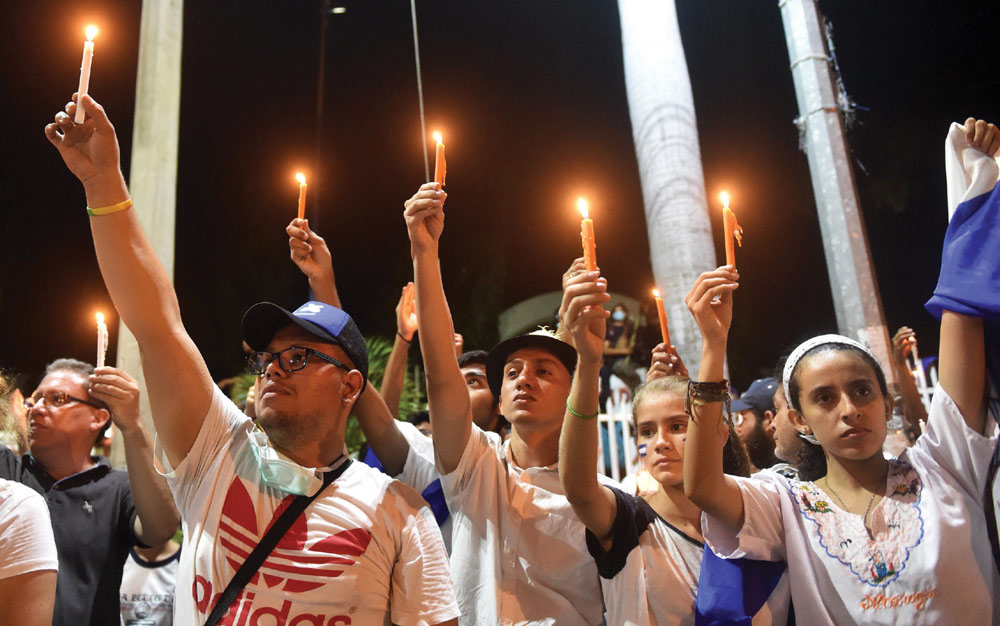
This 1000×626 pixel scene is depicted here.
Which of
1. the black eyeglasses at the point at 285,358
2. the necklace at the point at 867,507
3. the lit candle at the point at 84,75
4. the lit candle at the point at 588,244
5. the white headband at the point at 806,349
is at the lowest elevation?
the necklace at the point at 867,507

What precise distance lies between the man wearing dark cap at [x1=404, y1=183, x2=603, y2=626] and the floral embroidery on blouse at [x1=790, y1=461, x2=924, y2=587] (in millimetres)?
827

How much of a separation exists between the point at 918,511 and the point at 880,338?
2.72 metres

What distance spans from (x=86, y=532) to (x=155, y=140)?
13.2 feet

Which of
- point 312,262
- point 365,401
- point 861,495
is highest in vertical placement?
point 312,262

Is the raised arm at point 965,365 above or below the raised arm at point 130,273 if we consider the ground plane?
below

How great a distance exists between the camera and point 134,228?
7.34ft

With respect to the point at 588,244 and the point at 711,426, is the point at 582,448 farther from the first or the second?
the point at 588,244

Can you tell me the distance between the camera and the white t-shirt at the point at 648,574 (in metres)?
2.57

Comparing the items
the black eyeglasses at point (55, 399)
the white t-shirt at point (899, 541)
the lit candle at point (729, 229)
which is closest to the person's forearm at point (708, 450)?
the white t-shirt at point (899, 541)

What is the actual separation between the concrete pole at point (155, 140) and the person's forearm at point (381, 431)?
124 inches

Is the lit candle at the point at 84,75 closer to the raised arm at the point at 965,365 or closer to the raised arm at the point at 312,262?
the raised arm at the point at 312,262

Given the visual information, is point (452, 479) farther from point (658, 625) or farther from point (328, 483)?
point (658, 625)

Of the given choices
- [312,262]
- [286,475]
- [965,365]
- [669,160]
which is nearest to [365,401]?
[312,262]

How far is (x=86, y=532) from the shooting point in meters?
3.17
